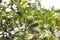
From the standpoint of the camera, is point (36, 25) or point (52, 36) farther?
point (36, 25)

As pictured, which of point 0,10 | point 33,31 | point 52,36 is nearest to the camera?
point 52,36

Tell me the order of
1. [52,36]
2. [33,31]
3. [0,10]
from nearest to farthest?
[52,36]
[33,31]
[0,10]

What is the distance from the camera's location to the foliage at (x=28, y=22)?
48.7 inches

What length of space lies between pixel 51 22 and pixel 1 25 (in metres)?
0.44

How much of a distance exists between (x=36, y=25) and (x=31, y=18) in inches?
2.5

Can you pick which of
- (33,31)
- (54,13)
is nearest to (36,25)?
(33,31)

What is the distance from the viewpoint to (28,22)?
1.32m

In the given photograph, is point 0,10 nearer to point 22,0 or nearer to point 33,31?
point 22,0

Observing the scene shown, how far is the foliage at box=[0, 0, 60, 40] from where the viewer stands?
124cm

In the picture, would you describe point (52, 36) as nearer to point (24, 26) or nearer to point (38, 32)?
point (38, 32)

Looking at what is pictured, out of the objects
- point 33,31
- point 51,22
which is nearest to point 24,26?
point 33,31

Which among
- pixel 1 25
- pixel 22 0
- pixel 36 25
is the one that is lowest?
pixel 36 25

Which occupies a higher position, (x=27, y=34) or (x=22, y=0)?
(x=22, y=0)

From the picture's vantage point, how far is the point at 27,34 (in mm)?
1282
